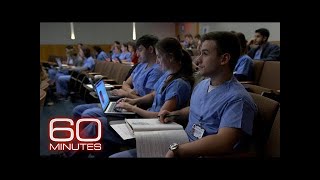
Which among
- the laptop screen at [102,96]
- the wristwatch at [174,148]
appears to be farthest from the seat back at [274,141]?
the laptop screen at [102,96]

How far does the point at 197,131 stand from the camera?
4.43 feet

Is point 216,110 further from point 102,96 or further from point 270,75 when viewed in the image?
point 270,75

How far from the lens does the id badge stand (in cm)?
132

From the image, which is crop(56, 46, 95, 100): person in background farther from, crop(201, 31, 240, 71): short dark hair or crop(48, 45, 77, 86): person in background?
crop(201, 31, 240, 71): short dark hair

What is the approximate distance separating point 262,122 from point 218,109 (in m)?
0.17

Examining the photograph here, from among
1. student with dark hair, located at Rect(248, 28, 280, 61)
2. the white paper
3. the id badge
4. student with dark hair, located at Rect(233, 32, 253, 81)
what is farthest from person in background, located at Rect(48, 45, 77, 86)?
the id badge

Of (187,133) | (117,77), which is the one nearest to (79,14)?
(187,133)

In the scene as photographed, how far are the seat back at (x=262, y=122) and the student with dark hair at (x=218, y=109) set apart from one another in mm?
A: 46

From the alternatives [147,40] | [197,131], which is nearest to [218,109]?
[197,131]

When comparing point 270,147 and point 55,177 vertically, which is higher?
point 270,147

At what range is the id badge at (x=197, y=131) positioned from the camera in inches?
52.0
